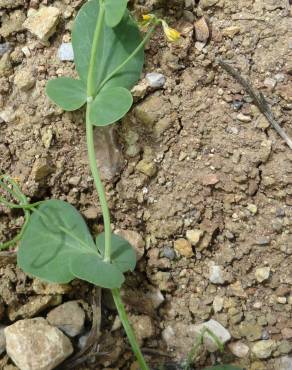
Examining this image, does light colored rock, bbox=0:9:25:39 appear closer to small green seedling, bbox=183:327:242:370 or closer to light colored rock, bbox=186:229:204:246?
light colored rock, bbox=186:229:204:246

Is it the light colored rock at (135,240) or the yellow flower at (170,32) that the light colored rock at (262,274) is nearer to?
the light colored rock at (135,240)

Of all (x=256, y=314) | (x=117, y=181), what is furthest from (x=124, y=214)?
(x=256, y=314)

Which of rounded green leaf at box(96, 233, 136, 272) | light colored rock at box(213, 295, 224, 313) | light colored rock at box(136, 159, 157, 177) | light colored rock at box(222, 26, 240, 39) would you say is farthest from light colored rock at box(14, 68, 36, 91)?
light colored rock at box(213, 295, 224, 313)

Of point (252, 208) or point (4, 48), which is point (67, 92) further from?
point (252, 208)

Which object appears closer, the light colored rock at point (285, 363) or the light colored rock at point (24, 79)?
the light colored rock at point (285, 363)

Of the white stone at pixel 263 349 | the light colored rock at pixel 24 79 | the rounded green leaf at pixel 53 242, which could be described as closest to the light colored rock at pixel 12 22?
the light colored rock at pixel 24 79

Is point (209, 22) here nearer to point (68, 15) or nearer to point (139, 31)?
point (139, 31)
